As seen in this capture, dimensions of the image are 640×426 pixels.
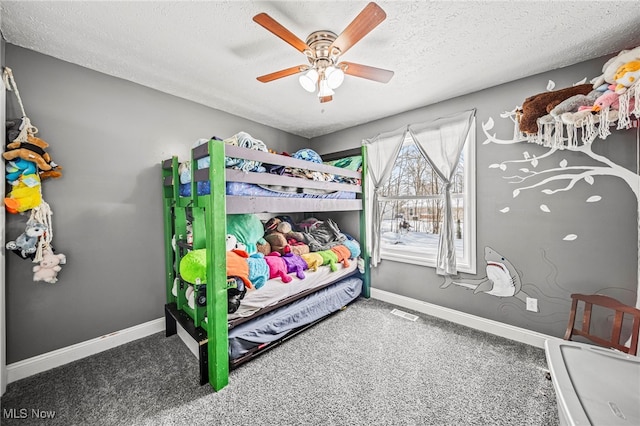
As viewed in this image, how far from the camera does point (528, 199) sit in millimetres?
2100

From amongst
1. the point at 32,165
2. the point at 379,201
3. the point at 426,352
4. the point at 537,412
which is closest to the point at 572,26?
the point at 379,201

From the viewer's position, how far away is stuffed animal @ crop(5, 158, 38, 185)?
1.58 m

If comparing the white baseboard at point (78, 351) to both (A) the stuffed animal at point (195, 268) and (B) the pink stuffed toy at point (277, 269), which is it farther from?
(B) the pink stuffed toy at point (277, 269)

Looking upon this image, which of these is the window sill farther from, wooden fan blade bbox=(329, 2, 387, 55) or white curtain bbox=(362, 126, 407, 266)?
wooden fan blade bbox=(329, 2, 387, 55)

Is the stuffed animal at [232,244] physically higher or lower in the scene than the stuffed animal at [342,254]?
higher

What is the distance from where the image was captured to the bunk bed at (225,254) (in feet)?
5.26

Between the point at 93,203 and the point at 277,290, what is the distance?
1710 millimetres

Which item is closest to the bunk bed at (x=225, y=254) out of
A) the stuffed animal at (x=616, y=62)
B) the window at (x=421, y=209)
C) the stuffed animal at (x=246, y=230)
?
the stuffed animal at (x=246, y=230)

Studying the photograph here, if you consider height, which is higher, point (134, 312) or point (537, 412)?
point (134, 312)

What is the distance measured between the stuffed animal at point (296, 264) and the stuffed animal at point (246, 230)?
1.10ft

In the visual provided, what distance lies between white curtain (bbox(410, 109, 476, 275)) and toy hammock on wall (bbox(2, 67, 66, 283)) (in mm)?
3372

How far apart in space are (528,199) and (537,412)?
1595 mm

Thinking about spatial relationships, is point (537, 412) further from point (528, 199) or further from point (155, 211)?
point (155, 211)

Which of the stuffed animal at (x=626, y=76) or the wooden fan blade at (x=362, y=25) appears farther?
the stuffed animal at (x=626, y=76)
